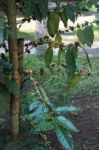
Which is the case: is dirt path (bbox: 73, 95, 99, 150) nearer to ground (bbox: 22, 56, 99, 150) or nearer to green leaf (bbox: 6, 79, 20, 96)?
ground (bbox: 22, 56, 99, 150)

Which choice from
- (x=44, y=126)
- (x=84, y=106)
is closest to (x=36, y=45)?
(x=44, y=126)

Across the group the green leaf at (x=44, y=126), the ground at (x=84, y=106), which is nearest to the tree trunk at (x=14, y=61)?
the green leaf at (x=44, y=126)

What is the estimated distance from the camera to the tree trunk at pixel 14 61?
2031mm

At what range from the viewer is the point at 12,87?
193 centimetres

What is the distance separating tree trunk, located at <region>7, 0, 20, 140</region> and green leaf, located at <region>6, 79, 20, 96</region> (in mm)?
139

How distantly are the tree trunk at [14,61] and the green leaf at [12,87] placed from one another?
0.14 meters

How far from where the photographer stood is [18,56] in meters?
2.16

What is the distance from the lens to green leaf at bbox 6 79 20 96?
1916mm

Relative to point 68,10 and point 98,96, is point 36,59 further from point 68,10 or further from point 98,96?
point 68,10

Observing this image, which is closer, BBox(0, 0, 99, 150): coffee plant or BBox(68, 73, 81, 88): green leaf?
BBox(0, 0, 99, 150): coffee plant

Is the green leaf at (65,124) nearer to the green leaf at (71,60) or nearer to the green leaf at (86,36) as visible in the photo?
the green leaf at (71,60)

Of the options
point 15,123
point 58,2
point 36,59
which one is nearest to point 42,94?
point 15,123

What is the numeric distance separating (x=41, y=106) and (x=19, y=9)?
638 mm

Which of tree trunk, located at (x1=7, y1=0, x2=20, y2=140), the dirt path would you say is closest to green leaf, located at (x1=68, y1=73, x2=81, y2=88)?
tree trunk, located at (x1=7, y1=0, x2=20, y2=140)
